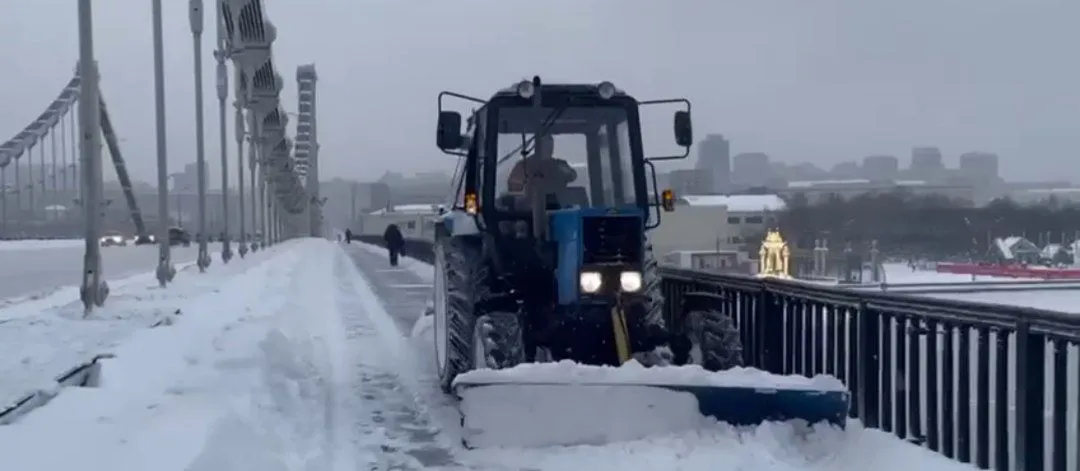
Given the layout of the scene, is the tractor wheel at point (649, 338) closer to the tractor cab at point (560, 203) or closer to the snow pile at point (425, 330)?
the tractor cab at point (560, 203)

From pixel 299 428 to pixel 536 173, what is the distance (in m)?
2.71

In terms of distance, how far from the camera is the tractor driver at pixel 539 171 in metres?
9.22

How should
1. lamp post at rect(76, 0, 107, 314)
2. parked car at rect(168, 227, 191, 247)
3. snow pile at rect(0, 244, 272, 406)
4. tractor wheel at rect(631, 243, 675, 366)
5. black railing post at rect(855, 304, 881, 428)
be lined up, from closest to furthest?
black railing post at rect(855, 304, 881, 428) < tractor wheel at rect(631, 243, 675, 366) < snow pile at rect(0, 244, 272, 406) < lamp post at rect(76, 0, 107, 314) < parked car at rect(168, 227, 191, 247)

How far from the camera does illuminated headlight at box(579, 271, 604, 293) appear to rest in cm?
829

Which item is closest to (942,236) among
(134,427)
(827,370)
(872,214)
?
(872,214)

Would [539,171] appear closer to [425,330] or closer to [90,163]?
[425,330]

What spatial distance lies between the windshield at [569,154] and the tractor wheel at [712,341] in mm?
1307

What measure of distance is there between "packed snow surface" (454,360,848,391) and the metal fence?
0.63m

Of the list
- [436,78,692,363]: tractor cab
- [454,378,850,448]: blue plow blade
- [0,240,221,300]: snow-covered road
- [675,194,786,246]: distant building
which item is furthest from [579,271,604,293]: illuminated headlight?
[675,194,786,246]: distant building

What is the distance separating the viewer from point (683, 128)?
29.0ft

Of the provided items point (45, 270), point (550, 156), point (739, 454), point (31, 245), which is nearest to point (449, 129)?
point (550, 156)

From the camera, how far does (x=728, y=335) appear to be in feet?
27.4

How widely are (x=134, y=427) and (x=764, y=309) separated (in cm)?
505

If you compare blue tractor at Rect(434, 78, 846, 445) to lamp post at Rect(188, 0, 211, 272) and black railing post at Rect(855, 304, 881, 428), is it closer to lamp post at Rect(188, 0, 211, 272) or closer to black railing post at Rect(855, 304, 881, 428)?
black railing post at Rect(855, 304, 881, 428)
